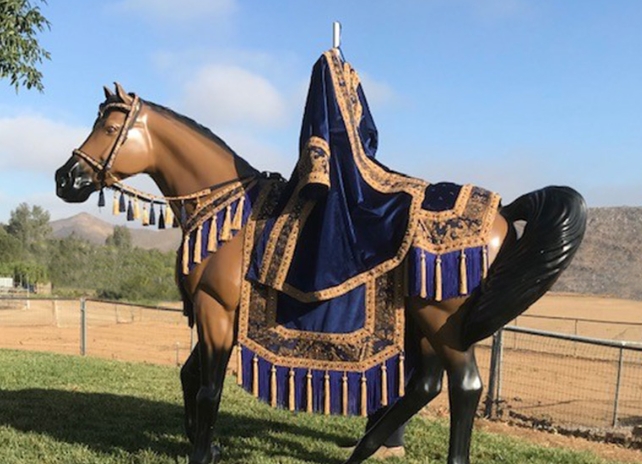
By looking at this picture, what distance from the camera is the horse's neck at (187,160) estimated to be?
3.77 metres

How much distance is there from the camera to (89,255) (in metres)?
41.9

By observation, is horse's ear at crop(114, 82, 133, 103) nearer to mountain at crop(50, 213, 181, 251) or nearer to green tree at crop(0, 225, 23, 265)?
green tree at crop(0, 225, 23, 265)

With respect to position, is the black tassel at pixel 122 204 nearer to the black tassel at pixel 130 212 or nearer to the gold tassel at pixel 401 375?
the black tassel at pixel 130 212

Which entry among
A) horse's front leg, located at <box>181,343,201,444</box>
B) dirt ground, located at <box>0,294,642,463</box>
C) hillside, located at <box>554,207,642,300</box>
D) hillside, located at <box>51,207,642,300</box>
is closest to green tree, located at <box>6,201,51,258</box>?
hillside, located at <box>51,207,642,300</box>

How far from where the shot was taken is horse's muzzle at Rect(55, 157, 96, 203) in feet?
12.1

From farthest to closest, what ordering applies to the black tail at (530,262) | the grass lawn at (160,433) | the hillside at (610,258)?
the hillside at (610,258) < the grass lawn at (160,433) < the black tail at (530,262)

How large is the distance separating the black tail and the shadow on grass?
200 centimetres

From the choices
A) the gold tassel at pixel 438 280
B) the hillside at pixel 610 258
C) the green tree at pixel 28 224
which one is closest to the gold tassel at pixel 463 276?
the gold tassel at pixel 438 280

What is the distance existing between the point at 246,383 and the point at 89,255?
1637 inches

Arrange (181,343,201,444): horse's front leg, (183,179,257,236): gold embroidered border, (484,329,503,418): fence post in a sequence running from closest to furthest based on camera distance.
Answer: (183,179,257,236): gold embroidered border, (181,343,201,444): horse's front leg, (484,329,503,418): fence post

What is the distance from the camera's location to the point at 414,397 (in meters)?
3.41

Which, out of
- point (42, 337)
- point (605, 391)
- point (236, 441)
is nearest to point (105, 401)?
point (236, 441)

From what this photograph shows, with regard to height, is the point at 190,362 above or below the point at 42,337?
above

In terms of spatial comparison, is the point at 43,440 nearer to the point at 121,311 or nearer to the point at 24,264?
the point at 121,311
